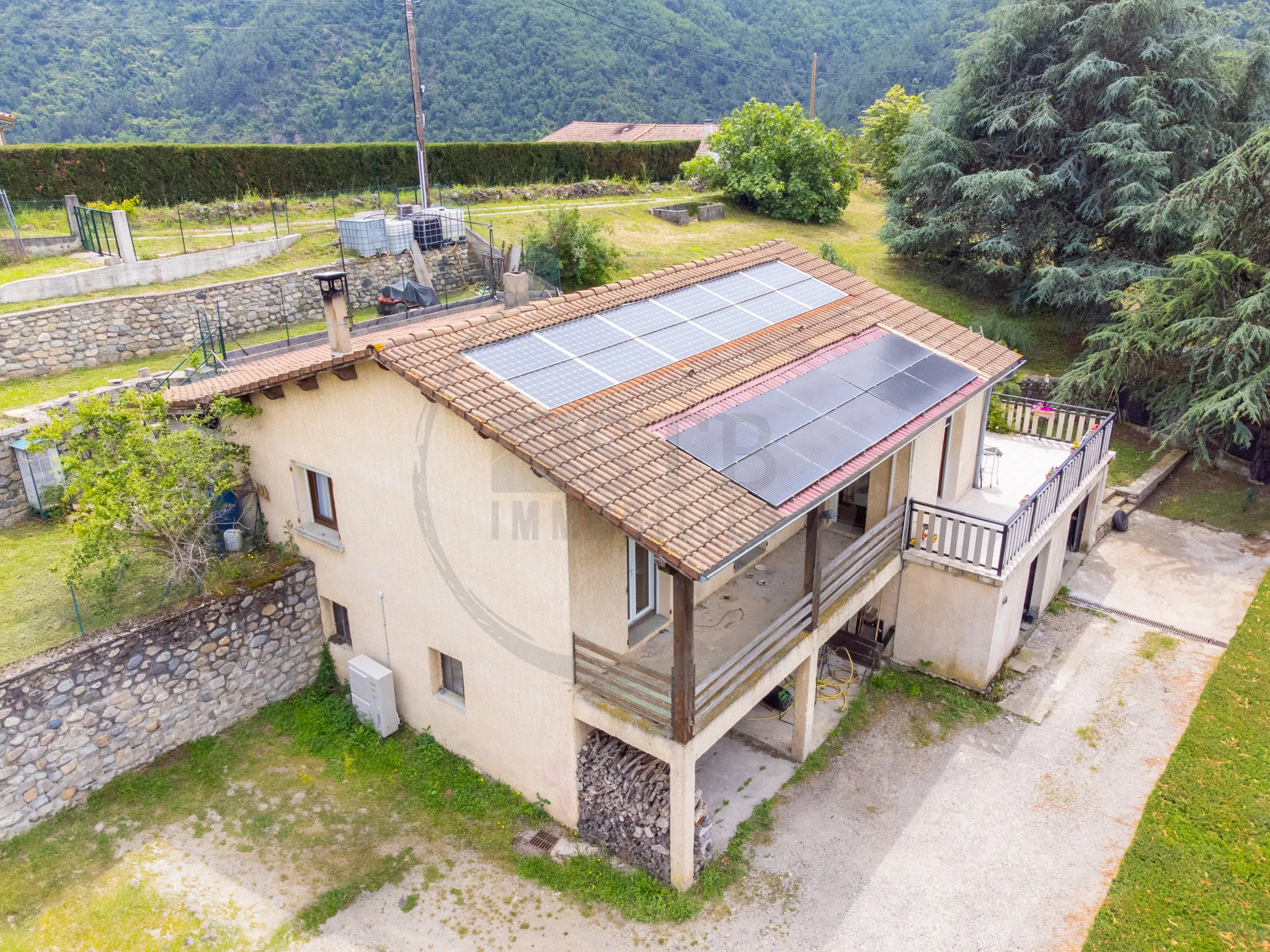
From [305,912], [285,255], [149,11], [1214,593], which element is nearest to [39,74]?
[149,11]

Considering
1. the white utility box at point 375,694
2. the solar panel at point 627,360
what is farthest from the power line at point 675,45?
the white utility box at point 375,694

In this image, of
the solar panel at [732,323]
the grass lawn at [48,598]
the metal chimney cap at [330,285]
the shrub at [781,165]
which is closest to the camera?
the grass lawn at [48,598]

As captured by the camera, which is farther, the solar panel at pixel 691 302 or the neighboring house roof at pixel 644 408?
the solar panel at pixel 691 302

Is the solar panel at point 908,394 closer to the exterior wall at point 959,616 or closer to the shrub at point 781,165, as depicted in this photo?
the exterior wall at point 959,616

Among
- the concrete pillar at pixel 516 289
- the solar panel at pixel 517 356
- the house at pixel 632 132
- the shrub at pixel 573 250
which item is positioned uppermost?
the house at pixel 632 132

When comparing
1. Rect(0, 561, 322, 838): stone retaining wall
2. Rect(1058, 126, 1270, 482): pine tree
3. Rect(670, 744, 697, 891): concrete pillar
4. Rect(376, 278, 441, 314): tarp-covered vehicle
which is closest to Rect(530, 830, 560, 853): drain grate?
Rect(670, 744, 697, 891): concrete pillar

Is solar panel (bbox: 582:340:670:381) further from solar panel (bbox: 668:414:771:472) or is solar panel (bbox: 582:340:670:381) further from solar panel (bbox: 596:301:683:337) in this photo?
solar panel (bbox: 668:414:771:472)

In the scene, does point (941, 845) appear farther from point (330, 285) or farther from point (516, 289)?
point (330, 285)
